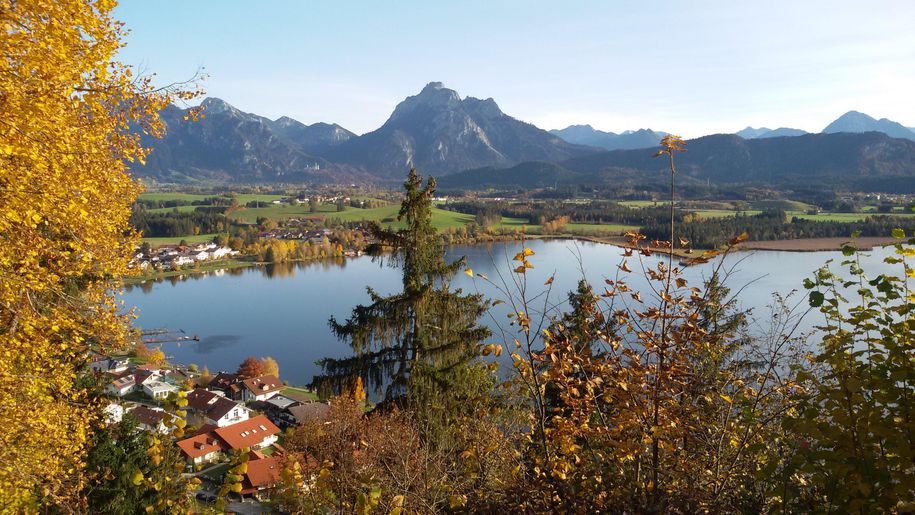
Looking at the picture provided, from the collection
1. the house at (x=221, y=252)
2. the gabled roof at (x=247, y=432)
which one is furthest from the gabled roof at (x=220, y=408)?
the house at (x=221, y=252)

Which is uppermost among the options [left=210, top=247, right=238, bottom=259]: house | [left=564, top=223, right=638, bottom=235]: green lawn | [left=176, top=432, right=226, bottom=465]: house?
[left=564, top=223, right=638, bottom=235]: green lawn

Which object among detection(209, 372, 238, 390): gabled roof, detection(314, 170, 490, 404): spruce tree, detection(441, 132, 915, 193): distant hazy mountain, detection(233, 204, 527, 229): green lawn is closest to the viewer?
detection(314, 170, 490, 404): spruce tree

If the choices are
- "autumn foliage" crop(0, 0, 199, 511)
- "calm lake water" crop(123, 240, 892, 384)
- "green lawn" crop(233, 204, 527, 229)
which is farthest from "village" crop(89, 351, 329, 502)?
"green lawn" crop(233, 204, 527, 229)

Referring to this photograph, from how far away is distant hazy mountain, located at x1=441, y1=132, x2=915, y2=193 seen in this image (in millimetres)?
110625

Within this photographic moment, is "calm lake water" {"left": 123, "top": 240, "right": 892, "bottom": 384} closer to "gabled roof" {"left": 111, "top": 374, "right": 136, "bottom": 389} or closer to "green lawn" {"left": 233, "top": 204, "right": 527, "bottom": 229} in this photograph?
"gabled roof" {"left": 111, "top": 374, "right": 136, "bottom": 389}

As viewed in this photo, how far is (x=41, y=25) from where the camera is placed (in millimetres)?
3182

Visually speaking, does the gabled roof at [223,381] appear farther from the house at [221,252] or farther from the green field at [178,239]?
the green field at [178,239]

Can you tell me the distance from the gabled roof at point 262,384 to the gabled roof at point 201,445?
546 cm

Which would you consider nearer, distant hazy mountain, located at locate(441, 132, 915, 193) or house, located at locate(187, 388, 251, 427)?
house, located at locate(187, 388, 251, 427)

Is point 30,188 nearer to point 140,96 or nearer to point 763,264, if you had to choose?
point 140,96

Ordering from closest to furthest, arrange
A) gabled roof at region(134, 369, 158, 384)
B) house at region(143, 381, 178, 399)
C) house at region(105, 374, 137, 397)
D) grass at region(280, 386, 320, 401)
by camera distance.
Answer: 1. grass at region(280, 386, 320, 401)
2. house at region(143, 381, 178, 399)
3. house at region(105, 374, 137, 397)
4. gabled roof at region(134, 369, 158, 384)

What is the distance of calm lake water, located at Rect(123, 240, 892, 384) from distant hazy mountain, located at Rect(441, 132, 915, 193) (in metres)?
75.2

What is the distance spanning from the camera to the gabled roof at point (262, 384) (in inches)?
995

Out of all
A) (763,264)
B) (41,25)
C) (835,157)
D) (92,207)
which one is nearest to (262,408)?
(92,207)
